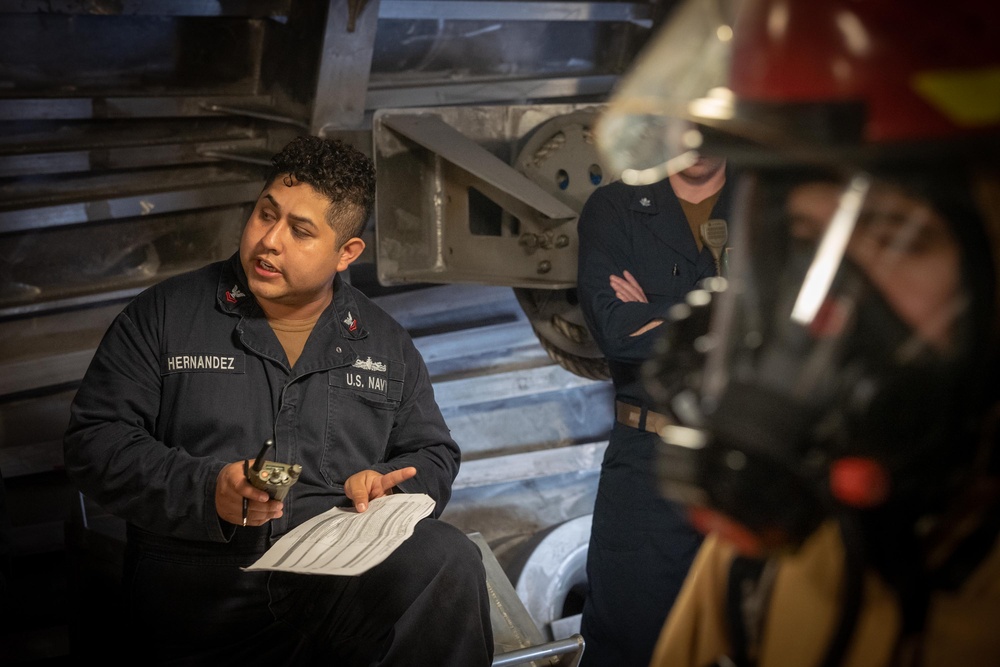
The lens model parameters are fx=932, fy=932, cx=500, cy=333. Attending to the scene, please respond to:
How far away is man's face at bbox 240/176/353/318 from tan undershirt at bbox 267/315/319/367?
20 mm

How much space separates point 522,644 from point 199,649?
31.7 inches

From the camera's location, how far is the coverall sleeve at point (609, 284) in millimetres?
2359

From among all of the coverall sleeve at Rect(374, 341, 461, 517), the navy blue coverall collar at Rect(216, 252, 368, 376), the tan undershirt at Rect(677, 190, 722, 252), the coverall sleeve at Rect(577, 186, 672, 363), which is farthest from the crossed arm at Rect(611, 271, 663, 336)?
the navy blue coverall collar at Rect(216, 252, 368, 376)

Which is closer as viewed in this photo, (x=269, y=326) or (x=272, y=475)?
(x=272, y=475)

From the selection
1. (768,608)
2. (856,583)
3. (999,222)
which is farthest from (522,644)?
(999,222)

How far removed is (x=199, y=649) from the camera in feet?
6.67

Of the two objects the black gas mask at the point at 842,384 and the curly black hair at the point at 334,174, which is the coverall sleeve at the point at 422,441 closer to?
the curly black hair at the point at 334,174

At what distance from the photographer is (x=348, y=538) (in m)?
1.85

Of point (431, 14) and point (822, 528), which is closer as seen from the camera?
point (822, 528)

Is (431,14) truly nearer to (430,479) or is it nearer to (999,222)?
(430,479)

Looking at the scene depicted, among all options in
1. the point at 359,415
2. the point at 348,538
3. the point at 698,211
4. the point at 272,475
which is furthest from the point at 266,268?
the point at 698,211

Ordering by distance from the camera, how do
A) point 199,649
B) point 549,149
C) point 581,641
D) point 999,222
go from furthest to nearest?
point 549,149 → point 581,641 → point 199,649 → point 999,222

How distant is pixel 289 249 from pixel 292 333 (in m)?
0.22

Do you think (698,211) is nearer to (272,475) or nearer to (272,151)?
(272,475)
